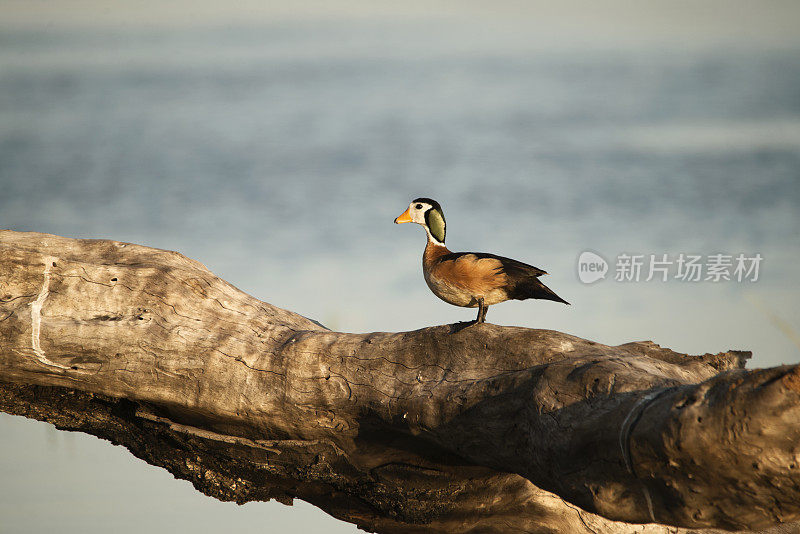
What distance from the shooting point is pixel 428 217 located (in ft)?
24.3

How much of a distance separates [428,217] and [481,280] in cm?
115

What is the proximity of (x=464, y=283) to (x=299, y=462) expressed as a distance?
83.2 inches

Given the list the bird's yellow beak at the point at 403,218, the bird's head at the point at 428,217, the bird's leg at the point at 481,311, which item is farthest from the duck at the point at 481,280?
the bird's yellow beak at the point at 403,218

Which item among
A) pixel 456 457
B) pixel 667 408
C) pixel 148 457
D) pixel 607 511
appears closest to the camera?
pixel 667 408

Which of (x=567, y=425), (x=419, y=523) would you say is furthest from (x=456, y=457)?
(x=567, y=425)

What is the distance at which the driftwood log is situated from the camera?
557cm

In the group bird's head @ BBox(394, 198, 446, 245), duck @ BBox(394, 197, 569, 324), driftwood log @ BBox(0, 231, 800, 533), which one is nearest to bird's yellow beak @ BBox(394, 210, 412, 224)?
bird's head @ BBox(394, 198, 446, 245)

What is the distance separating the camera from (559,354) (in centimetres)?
566

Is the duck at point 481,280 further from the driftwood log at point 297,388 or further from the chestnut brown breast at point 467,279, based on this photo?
the driftwood log at point 297,388

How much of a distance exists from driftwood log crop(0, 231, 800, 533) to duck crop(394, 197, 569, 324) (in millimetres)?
446

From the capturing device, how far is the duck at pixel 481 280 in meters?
6.37

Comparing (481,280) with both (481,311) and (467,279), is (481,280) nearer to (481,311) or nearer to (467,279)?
(467,279)

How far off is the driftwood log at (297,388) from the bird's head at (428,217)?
4.10 feet

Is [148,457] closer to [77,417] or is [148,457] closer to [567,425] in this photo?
[77,417]
